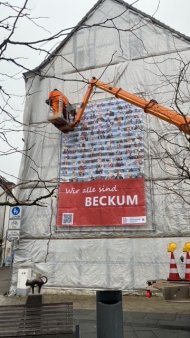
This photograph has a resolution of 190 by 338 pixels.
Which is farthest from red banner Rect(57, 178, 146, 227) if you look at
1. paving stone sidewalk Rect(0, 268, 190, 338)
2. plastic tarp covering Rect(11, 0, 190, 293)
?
paving stone sidewalk Rect(0, 268, 190, 338)

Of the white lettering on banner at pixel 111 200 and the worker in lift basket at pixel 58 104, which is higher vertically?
the worker in lift basket at pixel 58 104

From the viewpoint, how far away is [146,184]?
9453 mm

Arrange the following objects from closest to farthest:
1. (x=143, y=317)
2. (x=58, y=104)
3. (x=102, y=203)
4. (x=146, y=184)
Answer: (x=143, y=317) → (x=146, y=184) → (x=102, y=203) → (x=58, y=104)

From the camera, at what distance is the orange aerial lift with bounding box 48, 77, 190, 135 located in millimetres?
8844

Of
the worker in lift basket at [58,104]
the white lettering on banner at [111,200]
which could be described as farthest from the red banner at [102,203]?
the worker in lift basket at [58,104]

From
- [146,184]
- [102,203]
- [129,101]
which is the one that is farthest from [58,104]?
[146,184]

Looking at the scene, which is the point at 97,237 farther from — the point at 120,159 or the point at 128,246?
the point at 120,159

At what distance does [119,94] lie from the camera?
9.91 metres

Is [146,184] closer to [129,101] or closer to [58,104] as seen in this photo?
[129,101]

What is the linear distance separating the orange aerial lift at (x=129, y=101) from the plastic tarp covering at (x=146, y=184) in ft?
1.56

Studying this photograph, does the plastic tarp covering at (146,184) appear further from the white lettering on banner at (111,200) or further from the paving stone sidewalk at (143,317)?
the paving stone sidewalk at (143,317)

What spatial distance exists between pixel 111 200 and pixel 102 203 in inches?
10.9

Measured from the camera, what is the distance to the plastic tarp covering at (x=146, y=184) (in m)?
8.95

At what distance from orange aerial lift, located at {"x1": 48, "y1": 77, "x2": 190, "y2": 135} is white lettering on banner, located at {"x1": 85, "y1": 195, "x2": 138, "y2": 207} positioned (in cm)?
230
